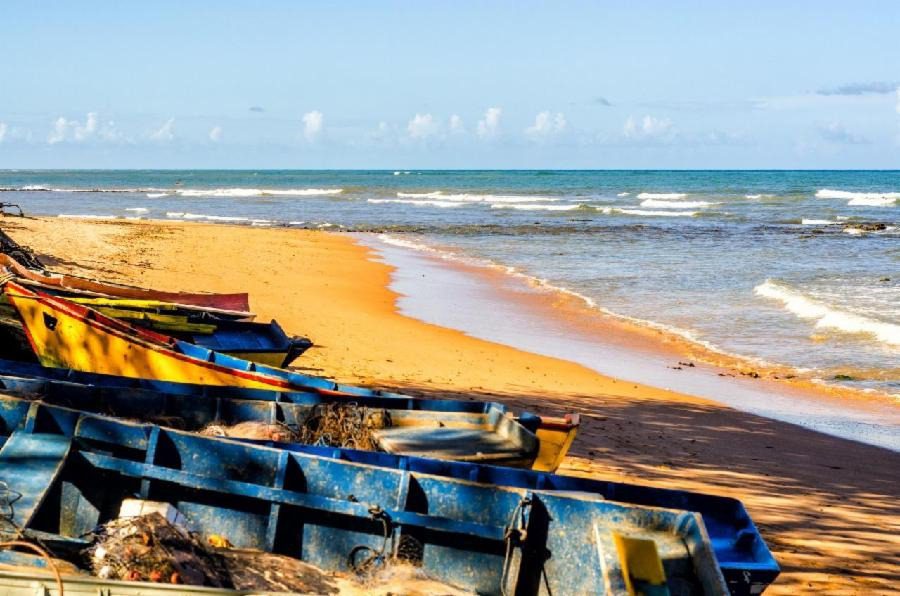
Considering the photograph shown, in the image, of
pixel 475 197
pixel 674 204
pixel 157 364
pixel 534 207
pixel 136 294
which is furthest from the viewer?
pixel 475 197

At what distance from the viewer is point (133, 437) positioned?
692 centimetres

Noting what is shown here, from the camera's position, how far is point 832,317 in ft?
64.9

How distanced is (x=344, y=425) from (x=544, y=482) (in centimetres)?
233

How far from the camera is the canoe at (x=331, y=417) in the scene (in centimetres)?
821

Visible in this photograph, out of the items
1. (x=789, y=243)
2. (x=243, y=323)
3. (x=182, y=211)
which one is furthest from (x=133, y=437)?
(x=182, y=211)

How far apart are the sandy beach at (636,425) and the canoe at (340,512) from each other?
2.10 meters

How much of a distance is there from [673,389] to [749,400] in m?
1.02

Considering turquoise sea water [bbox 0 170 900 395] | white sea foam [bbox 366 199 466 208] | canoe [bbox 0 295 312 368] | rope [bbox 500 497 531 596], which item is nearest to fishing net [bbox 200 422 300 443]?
rope [bbox 500 497 531 596]

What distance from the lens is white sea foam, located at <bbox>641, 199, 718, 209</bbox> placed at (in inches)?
2574

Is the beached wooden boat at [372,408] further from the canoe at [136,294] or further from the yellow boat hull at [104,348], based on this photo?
the canoe at [136,294]

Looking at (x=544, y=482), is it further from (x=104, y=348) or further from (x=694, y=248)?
(x=694, y=248)

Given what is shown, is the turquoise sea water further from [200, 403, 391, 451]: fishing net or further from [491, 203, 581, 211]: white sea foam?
[200, 403, 391, 451]: fishing net

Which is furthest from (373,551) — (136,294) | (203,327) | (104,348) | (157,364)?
(136,294)

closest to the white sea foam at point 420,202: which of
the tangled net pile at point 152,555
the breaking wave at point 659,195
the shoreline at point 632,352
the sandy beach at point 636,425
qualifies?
the breaking wave at point 659,195
